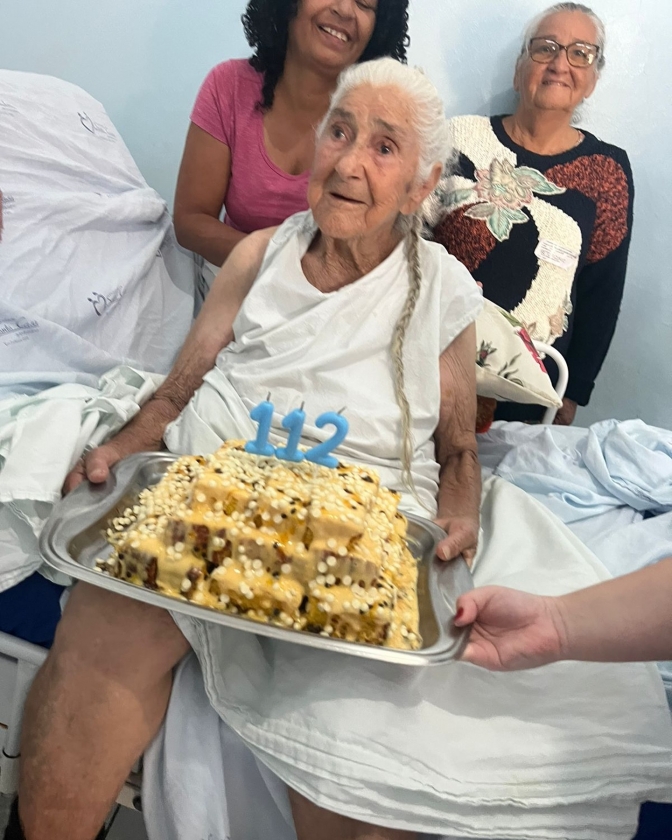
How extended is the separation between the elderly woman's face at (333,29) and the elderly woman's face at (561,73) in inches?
19.6

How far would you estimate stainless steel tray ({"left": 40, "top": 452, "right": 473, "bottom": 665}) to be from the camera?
2.41 feet

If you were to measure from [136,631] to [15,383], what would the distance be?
65cm

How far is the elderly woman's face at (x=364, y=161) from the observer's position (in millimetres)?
1193

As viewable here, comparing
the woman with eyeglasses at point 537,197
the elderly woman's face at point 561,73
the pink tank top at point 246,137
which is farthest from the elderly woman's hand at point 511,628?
the elderly woman's face at point 561,73

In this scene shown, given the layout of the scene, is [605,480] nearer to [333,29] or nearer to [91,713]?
[91,713]

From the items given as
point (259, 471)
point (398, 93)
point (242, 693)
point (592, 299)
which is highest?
point (398, 93)

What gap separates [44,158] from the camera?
162cm

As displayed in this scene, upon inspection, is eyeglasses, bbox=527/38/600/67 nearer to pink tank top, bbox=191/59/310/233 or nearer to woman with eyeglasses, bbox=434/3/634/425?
woman with eyeglasses, bbox=434/3/634/425

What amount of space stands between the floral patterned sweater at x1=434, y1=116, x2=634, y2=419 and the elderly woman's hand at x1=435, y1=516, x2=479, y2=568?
95 cm

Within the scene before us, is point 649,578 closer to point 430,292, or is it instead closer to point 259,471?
point 259,471

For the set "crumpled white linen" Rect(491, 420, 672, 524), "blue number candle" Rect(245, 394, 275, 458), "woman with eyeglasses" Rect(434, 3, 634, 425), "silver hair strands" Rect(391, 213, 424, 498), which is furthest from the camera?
"woman with eyeglasses" Rect(434, 3, 634, 425)

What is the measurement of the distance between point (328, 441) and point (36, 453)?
1.67 feet

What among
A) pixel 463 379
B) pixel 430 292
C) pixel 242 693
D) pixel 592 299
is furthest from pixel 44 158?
pixel 592 299

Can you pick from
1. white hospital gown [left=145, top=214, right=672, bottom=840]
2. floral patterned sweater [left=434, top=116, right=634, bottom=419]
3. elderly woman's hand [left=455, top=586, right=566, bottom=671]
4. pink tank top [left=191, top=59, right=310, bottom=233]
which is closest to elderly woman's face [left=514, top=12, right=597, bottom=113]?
floral patterned sweater [left=434, top=116, right=634, bottom=419]
